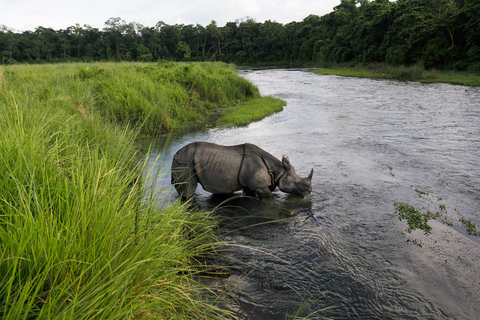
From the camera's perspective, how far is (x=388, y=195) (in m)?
5.85

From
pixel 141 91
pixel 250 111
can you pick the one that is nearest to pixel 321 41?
pixel 250 111

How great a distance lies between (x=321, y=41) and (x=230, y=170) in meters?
64.5

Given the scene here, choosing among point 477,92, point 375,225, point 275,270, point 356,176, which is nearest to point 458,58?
point 477,92

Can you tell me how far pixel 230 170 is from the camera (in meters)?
5.29

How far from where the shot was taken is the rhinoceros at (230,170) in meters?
5.22

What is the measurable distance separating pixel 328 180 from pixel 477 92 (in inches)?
657

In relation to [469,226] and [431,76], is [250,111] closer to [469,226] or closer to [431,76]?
[469,226]

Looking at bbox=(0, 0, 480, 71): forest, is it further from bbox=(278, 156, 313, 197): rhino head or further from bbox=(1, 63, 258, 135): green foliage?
bbox=(278, 156, 313, 197): rhino head

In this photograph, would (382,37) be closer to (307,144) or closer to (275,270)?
(307,144)

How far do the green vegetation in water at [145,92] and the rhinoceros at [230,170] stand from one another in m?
2.20

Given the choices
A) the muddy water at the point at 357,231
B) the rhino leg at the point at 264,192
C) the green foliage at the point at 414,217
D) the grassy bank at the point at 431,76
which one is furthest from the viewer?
the grassy bank at the point at 431,76

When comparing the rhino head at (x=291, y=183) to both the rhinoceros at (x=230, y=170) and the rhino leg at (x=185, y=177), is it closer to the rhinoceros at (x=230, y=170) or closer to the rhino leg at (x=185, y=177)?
the rhinoceros at (x=230, y=170)

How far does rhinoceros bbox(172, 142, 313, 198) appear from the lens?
5219 mm


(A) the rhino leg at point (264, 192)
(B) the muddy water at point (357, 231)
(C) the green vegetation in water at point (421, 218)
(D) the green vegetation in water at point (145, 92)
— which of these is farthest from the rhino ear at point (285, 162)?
(D) the green vegetation in water at point (145, 92)
